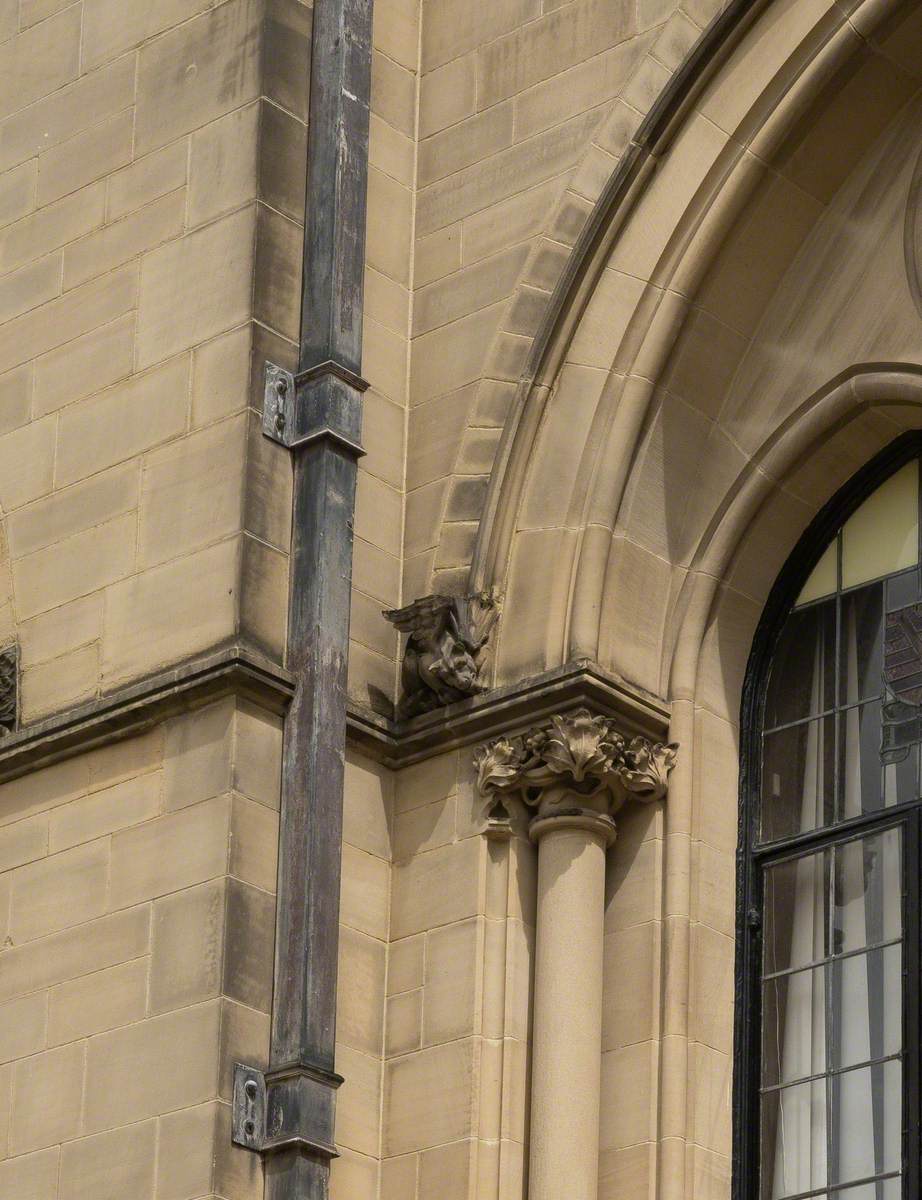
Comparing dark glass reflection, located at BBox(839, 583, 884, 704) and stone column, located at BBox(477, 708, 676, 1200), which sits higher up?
dark glass reflection, located at BBox(839, 583, 884, 704)

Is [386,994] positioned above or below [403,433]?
below

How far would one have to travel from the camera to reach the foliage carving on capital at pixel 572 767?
11984mm

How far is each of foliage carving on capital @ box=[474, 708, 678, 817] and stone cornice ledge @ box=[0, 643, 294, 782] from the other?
93 centimetres

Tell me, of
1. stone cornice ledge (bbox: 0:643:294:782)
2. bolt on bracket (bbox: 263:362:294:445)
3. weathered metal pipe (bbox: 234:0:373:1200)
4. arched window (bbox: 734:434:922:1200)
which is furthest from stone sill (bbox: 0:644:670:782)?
bolt on bracket (bbox: 263:362:294:445)

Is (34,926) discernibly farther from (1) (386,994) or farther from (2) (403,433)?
(2) (403,433)

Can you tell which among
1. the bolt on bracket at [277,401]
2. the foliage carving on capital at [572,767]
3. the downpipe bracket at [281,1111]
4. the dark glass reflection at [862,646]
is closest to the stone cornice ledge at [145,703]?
the foliage carving on capital at [572,767]

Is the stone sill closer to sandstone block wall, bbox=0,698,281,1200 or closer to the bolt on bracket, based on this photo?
sandstone block wall, bbox=0,698,281,1200

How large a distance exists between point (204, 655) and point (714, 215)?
2.90 metres

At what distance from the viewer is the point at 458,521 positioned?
41.8ft


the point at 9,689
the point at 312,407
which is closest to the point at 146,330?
the point at 312,407

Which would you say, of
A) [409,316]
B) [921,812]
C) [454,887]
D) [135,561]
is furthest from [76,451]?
[921,812]

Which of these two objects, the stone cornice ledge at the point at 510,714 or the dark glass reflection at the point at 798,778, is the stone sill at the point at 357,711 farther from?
the dark glass reflection at the point at 798,778

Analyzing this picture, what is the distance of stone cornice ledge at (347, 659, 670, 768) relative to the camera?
12086 mm

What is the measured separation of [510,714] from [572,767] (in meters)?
0.40
